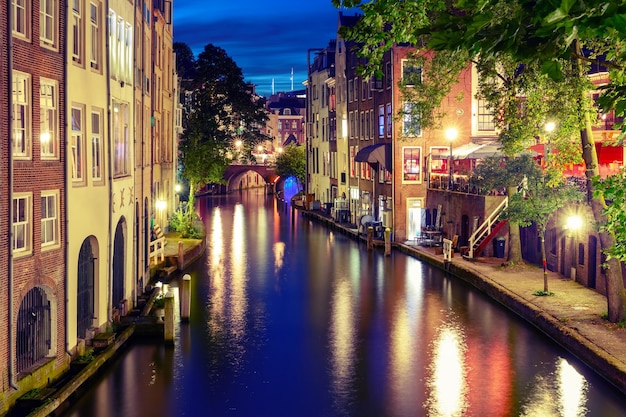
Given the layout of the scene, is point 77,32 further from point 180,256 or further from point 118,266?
point 180,256

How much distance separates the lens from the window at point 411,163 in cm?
5441

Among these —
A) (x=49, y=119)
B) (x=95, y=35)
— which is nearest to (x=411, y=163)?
(x=95, y=35)

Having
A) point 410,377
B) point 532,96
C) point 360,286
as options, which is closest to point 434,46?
point 410,377

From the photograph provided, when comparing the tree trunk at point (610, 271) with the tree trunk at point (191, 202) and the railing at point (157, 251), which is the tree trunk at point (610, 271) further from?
the tree trunk at point (191, 202)

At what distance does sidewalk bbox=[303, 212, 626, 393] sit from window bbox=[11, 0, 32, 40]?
16195mm

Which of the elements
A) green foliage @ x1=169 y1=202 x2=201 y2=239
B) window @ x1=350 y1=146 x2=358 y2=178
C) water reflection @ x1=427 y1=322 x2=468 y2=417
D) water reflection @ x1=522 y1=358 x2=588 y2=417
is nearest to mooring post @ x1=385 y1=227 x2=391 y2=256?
green foliage @ x1=169 y1=202 x2=201 y2=239

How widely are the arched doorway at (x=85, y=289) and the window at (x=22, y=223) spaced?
361cm

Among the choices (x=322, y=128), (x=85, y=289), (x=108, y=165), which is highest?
(x=322, y=128)

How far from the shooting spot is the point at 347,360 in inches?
972

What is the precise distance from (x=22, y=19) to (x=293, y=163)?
80.5 metres

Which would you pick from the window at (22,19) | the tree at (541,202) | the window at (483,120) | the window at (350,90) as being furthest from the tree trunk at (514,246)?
the window at (350,90)

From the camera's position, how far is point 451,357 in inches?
986

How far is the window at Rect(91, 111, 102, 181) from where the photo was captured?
23906mm

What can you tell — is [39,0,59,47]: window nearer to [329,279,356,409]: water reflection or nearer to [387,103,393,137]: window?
[329,279,356,409]: water reflection
